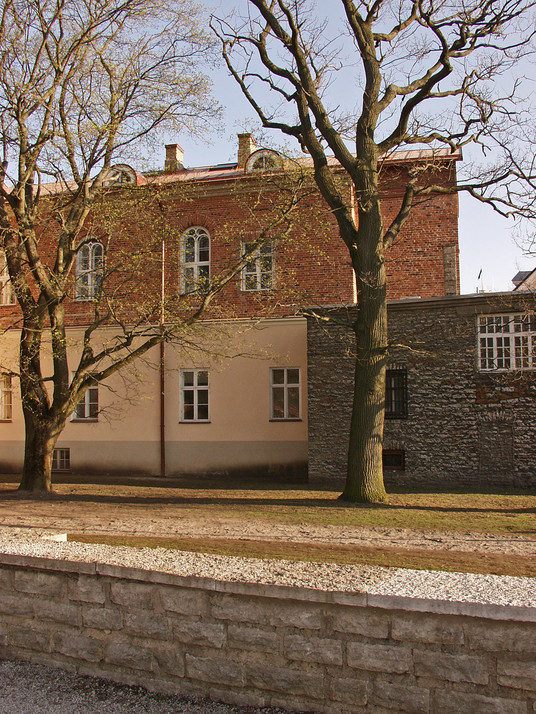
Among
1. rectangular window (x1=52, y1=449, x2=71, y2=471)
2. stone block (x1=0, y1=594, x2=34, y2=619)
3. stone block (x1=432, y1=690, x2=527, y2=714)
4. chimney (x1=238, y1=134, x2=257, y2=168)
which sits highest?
chimney (x1=238, y1=134, x2=257, y2=168)

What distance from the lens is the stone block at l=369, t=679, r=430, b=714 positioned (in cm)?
366

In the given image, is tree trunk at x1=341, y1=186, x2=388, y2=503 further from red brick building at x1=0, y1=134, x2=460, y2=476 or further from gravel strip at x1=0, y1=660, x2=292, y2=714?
gravel strip at x1=0, y1=660, x2=292, y2=714

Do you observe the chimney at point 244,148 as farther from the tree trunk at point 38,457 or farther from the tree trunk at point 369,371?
the tree trunk at point 38,457

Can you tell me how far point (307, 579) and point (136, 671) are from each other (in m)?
1.39

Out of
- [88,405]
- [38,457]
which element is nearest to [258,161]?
[88,405]

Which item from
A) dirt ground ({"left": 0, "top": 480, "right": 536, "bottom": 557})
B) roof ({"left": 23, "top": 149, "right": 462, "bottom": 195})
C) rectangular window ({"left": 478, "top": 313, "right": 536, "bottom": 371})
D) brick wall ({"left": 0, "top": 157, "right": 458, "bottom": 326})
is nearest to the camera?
dirt ground ({"left": 0, "top": 480, "right": 536, "bottom": 557})

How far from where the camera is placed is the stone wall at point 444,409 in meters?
16.8

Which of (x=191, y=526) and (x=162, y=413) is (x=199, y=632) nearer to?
(x=191, y=526)

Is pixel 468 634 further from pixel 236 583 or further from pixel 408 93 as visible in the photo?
pixel 408 93

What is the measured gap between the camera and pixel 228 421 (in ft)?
67.9

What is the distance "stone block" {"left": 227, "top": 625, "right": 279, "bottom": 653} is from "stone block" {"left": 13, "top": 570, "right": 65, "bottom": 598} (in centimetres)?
135

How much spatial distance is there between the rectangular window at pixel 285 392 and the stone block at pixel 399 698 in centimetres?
1646

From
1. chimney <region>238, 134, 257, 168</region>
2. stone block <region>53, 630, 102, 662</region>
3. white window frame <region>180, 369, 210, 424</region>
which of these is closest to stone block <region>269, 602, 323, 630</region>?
stone block <region>53, 630, 102, 662</region>

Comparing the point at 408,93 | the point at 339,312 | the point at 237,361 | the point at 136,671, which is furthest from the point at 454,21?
the point at 136,671
